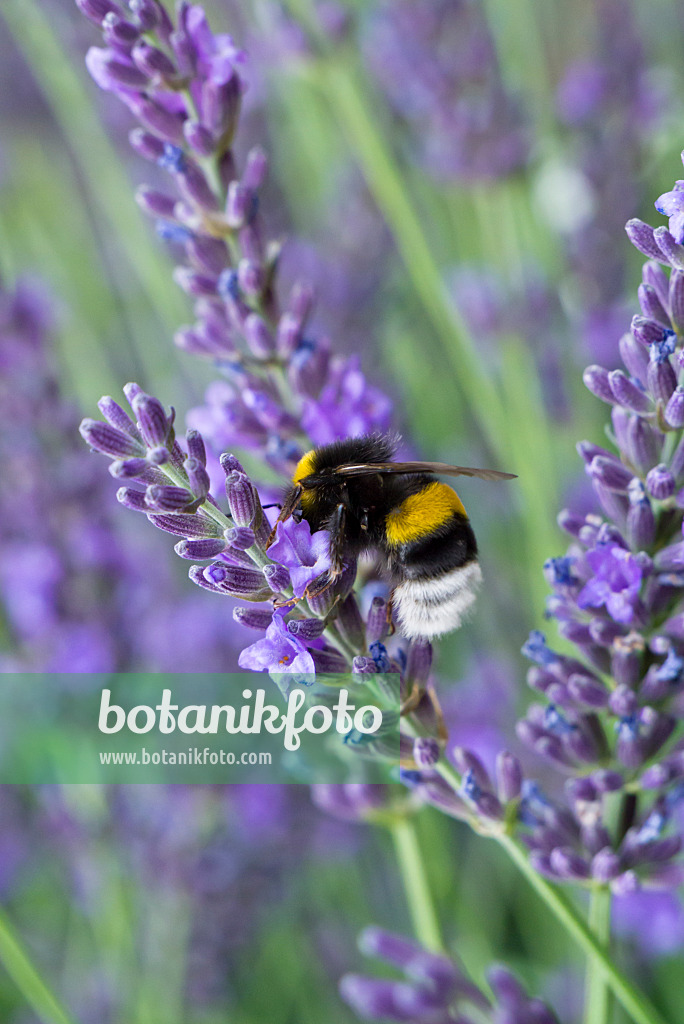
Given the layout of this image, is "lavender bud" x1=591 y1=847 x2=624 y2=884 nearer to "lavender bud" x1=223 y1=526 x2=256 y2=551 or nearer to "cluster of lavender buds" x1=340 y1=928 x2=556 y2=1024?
"cluster of lavender buds" x1=340 y1=928 x2=556 y2=1024

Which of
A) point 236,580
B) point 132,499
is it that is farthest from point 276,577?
point 132,499

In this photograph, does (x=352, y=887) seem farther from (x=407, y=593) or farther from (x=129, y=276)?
(x=129, y=276)

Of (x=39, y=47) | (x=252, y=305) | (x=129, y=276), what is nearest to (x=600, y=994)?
(x=252, y=305)

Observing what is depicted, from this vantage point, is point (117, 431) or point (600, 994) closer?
point (117, 431)

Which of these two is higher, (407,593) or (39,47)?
(39,47)

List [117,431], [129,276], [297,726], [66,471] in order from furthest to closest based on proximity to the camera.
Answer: [129,276] < [66,471] < [297,726] < [117,431]

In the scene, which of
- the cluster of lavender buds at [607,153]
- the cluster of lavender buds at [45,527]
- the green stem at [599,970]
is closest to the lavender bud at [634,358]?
the green stem at [599,970]
